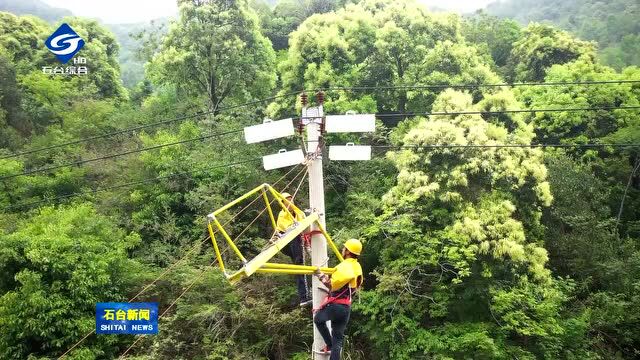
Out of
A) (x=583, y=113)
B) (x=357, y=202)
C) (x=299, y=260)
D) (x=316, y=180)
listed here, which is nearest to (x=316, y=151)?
(x=316, y=180)

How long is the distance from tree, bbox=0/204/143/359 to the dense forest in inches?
2.1

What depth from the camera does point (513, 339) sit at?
516 inches

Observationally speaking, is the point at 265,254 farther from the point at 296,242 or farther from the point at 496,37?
the point at 496,37

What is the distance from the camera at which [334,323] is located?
707 centimetres

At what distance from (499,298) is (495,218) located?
197 cm

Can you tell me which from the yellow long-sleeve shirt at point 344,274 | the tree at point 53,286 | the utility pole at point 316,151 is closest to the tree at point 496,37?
the tree at point 53,286

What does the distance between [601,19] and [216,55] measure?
36.2m

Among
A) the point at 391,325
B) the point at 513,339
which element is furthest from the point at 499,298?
the point at 391,325

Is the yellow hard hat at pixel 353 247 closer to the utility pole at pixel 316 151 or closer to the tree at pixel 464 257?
the utility pole at pixel 316 151

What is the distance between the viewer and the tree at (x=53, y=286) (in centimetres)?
1192

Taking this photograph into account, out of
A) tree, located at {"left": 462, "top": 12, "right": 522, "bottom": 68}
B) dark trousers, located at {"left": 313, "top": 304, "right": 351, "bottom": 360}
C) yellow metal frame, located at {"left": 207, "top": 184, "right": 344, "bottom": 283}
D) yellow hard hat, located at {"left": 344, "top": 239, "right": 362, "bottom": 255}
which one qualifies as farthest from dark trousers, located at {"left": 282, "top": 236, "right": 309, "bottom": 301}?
tree, located at {"left": 462, "top": 12, "right": 522, "bottom": 68}

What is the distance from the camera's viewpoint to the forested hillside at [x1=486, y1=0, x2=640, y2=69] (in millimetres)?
31109

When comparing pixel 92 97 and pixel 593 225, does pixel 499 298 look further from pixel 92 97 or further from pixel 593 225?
pixel 92 97

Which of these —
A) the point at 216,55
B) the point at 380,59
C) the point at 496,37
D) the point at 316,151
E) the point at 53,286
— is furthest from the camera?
the point at 496,37
